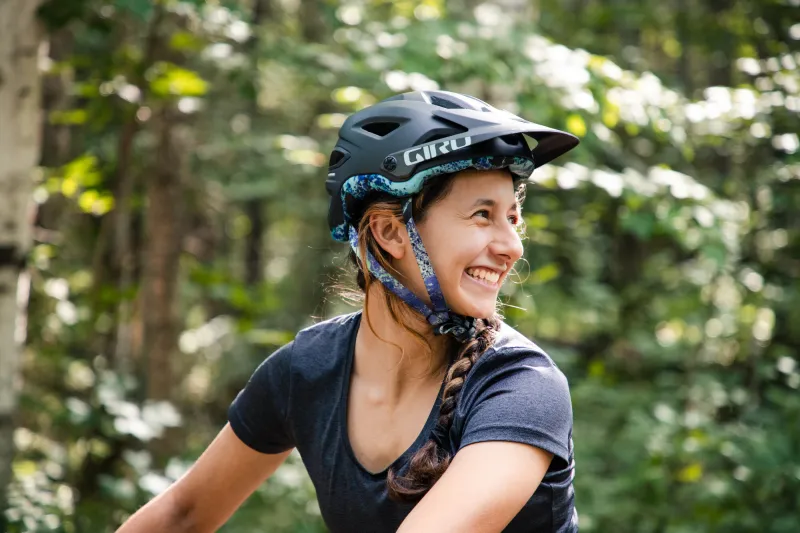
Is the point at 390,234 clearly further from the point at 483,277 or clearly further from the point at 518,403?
the point at 518,403

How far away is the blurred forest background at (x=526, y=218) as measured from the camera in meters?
4.08

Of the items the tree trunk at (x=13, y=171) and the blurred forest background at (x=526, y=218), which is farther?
the blurred forest background at (x=526, y=218)

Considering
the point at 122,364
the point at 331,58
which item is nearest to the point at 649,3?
the point at 331,58

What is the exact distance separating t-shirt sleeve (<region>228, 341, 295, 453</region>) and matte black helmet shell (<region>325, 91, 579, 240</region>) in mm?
409

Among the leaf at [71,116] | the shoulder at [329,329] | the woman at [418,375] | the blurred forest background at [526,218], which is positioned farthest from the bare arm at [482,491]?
the leaf at [71,116]

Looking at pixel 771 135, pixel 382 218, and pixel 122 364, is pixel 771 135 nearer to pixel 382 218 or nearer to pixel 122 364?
pixel 382 218

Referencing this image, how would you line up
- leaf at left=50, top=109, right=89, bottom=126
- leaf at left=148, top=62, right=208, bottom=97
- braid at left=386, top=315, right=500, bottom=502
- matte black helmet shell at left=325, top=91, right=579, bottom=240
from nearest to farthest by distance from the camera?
braid at left=386, top=315, right=500, bottom=502
matte black helmet shell at left=325, top=91, right=579, bottom=240
leaf at left=148, top=62, right=208, bottom=97
leaf at left=50, top=109, right=89, bottom=126

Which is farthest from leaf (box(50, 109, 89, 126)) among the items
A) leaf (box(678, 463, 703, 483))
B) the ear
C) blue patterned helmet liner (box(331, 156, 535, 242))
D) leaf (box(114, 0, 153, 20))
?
leaf (box(678, 463, 703, 483))

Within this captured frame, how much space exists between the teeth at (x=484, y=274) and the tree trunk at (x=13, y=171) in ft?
8.38

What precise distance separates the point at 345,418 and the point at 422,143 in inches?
28.6

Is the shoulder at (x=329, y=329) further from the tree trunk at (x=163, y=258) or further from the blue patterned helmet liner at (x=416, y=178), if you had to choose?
the tree trunk at (x=163, y=258)

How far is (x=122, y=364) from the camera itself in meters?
5.40

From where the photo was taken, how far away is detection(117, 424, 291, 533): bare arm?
2285mm

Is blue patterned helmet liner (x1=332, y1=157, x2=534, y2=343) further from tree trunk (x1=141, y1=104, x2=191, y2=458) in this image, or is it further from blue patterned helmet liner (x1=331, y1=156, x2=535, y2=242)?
tree trunk (x1=141, y1=104, x2=191, y2=458)
